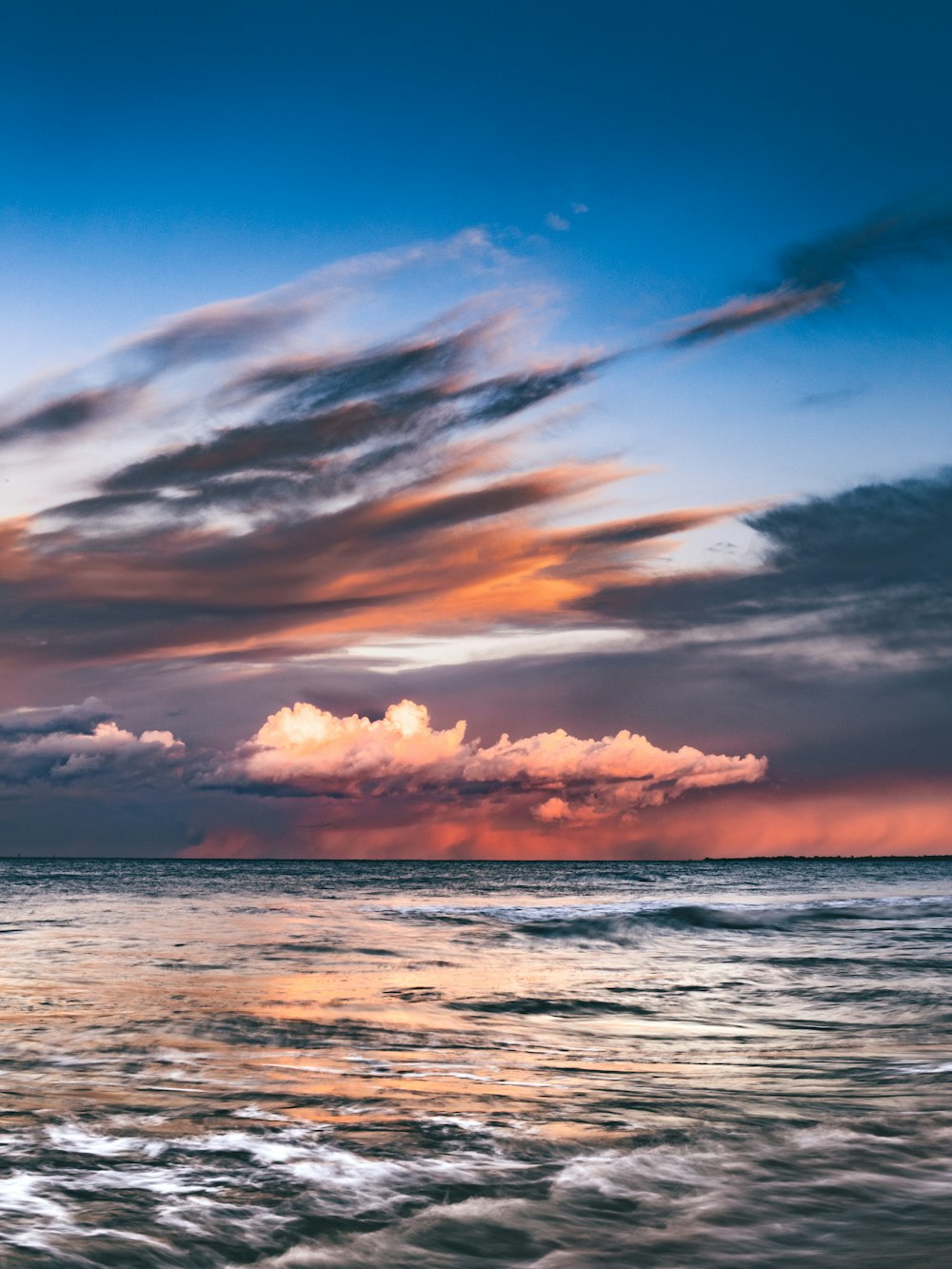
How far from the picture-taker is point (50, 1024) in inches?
489

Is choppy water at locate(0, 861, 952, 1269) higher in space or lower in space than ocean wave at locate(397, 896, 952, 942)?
higher

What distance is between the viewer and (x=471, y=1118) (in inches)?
303

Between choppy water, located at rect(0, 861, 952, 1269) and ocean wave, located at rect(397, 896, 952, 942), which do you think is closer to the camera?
choppy water, located at rect(0, 861, 952, 1269)

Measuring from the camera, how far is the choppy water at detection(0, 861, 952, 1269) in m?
5.24

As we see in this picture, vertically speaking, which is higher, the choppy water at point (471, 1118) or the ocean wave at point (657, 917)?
the choppy water at point (471, 1118)

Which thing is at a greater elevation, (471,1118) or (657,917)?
(471,1118)

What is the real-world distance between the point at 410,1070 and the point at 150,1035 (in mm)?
3621

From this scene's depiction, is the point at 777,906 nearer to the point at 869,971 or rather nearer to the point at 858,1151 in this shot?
the point at 869,971

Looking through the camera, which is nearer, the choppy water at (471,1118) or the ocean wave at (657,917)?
the choppy water at (471,1118)

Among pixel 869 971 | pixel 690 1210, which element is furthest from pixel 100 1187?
pixel 869 971

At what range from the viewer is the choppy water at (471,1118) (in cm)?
524

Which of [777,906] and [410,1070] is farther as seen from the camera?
[777,906]

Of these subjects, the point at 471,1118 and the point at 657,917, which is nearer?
the point at 471,1118

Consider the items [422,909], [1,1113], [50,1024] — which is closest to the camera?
[1,1113]
